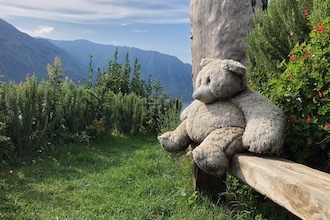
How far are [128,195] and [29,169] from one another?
2019 millimetres

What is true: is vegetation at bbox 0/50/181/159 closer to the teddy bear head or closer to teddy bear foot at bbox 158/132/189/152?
teddy bear foot at bbox 158/132/189/152

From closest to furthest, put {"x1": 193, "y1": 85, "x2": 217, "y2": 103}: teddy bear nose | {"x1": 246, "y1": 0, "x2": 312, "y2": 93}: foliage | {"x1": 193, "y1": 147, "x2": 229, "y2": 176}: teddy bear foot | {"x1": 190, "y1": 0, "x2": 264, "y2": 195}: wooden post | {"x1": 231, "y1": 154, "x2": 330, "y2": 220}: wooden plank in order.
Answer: {"x1": 231, "y1": 154, "x2": 330, "y2": 220}: wooden plank
{"x1": 193, "y1": 147, "x2": 229, "y2": 176}: teddy bear foot
{"x1": 193, "y1": 85, "x2": 217, "y2": 103}: teddy bear nose
{"x1": 246, "y1": 0, "x2": 312, "y2": 93}: foliage
{"x1": 190, "y1": 0, "x2": 264, "y2": 195}: wooden post

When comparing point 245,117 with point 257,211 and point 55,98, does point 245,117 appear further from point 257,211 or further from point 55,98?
point 55,98

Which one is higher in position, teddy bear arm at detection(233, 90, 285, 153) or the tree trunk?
the tree trunk

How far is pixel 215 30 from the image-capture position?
5582mm

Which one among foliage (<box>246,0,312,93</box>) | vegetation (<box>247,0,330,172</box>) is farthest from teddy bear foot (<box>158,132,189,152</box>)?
foliage (<box>246,0,312,93</box>)

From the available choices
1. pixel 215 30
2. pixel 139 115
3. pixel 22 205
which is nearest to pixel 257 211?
pixel 22 205

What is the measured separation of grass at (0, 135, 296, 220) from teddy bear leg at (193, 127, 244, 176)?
548 millimetres

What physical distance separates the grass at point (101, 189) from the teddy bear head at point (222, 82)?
0.87 meters

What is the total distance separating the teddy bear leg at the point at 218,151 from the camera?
2.83 meters

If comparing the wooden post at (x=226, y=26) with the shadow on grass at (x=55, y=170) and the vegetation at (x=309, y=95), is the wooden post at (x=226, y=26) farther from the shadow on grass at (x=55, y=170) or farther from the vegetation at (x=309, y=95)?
the shadow on grass at (x=55, y=170)

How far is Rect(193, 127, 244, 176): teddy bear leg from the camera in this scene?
2834mm

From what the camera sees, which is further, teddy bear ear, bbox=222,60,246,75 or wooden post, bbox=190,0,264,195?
wooden post, bbox=190,0,264,195

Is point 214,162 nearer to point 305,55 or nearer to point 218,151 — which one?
point 218,151
